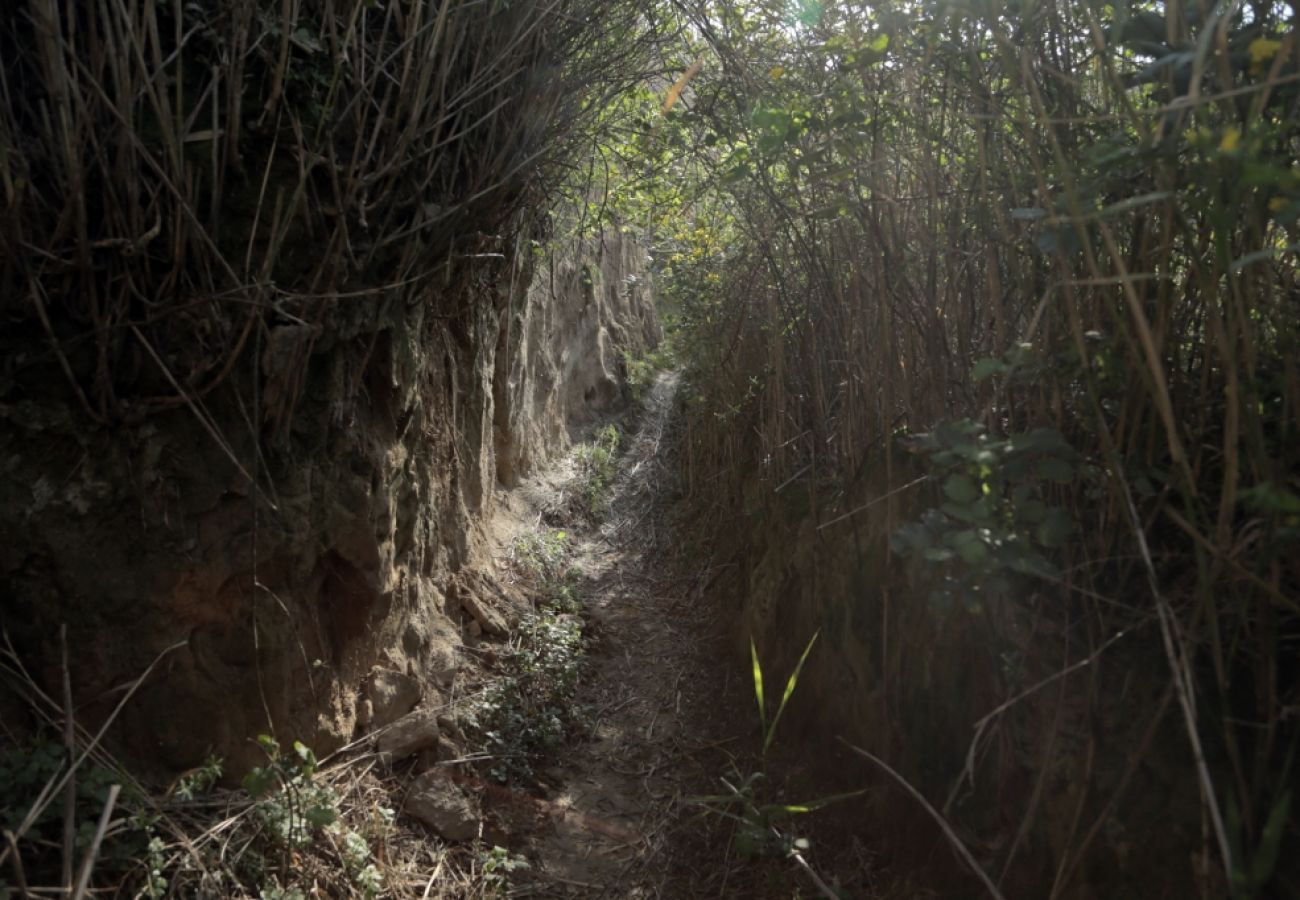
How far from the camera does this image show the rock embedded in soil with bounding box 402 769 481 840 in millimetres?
2594

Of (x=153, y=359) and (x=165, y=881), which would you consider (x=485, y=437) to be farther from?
(x=165, y=881)

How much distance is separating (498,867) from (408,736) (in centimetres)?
50

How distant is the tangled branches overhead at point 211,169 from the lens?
76.5 inches

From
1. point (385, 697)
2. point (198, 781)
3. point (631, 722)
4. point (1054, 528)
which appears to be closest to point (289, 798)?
point (198, 781)

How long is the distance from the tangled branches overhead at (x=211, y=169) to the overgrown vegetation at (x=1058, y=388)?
88 cm

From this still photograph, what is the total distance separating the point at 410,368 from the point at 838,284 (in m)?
1.43

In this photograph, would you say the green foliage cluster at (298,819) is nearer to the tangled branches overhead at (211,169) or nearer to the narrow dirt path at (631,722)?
the narrow dirt path at (631,722)

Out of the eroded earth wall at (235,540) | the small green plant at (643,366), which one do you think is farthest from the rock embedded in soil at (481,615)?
the small green plant at (643,366)

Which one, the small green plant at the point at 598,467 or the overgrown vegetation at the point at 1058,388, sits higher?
the overgrown vegetation at the point at 1058,388

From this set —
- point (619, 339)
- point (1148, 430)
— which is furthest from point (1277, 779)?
point (619, 339)

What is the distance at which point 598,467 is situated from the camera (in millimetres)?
6609

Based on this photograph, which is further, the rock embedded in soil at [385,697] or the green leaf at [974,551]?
the rock embedded in soil at [385,697]

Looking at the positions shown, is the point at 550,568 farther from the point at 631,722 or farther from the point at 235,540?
the point at 235,540

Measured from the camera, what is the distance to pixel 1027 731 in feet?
6.59
